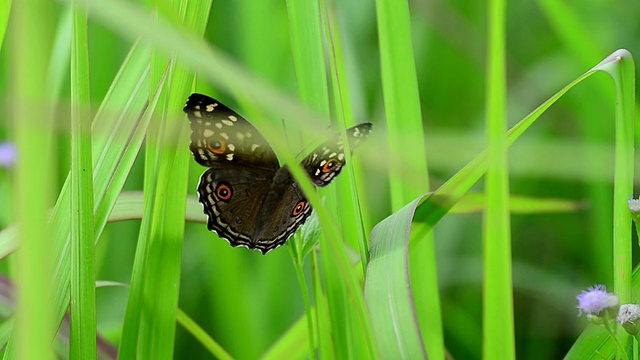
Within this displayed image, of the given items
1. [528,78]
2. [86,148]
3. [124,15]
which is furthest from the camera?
[528,78]

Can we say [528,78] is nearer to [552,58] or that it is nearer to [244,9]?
[552,58]

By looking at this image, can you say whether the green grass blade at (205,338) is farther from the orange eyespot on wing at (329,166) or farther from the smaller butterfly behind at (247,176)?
the orange eyespot on wing at (329,166)

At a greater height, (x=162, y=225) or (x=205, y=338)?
(x=162, y=225)

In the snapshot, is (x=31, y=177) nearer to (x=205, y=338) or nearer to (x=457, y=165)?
(x=205, y=338)

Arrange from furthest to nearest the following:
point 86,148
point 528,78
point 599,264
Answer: point 528,78 → point 599,264 → point 86,148

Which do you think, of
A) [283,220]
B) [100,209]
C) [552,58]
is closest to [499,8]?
[283,220]

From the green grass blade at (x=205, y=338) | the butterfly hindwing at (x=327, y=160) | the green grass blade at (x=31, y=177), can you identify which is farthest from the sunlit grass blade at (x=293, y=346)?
the green grass blade at (x=31, y=177)

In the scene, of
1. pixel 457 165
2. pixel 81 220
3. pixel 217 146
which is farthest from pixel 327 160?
pixel 457 165
